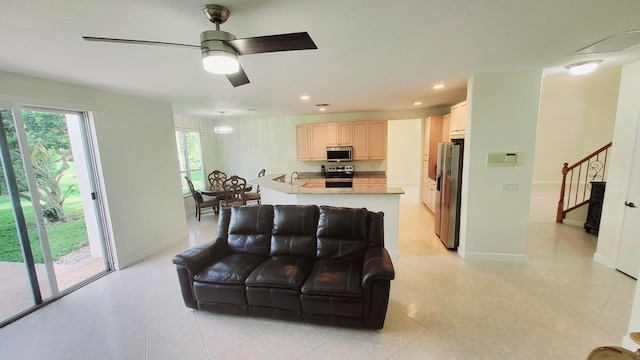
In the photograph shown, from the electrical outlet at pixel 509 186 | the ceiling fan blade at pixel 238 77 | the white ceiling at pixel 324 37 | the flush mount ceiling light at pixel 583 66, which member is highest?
the white ceiling at pixel 324 37

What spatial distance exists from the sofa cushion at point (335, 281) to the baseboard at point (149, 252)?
293 cm

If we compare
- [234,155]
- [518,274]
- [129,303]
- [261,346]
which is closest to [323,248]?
[261,346]

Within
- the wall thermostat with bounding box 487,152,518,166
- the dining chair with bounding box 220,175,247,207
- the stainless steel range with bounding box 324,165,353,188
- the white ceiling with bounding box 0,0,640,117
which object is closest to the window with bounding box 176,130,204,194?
the dining chair with bounding box 220,175,247,207

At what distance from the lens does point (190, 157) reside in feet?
21.0

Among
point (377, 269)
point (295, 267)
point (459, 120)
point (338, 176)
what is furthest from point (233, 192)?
point (459, 120)

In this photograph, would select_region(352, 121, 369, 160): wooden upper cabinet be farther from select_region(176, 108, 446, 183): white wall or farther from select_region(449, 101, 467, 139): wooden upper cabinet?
select_region(449, 101, 467, 139): wooden upper cabinet

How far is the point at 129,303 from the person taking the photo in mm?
2637

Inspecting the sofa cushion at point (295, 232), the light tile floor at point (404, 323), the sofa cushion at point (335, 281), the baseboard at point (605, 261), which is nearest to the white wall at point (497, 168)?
the light tile floor at point (404, 323)

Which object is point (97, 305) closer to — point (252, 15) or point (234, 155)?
point (252, 15)

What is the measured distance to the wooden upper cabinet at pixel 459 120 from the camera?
144 inches

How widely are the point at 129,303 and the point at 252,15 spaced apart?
309 cm

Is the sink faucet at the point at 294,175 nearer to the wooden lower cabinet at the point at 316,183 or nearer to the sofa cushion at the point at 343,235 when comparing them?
the wooden lower cabinet at the point at 316,183

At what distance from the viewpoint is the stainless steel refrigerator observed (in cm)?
345

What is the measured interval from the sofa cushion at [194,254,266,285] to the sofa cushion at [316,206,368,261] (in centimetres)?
71
